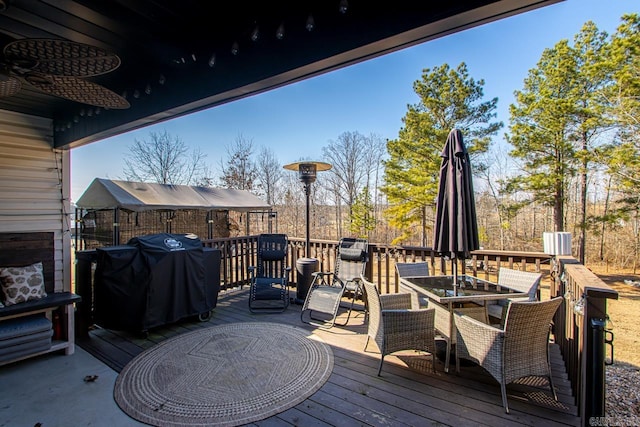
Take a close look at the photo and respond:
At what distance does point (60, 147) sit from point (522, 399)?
6038 mm

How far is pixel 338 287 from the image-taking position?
465 centimetres

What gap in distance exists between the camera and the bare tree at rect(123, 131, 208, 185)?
16.5 meters

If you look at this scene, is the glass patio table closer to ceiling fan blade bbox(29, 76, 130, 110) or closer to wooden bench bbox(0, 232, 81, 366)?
ceiling fan blade bbox(29, 76, 130, 110)

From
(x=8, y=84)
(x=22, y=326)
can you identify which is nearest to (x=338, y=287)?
(x=22, y=326)

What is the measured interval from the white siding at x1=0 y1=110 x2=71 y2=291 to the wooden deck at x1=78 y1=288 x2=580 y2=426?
1.65m

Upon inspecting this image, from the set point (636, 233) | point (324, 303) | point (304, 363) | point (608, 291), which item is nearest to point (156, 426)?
point (304, 363)

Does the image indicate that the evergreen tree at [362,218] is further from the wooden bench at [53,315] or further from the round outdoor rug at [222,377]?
the wooden bench at [53,315]

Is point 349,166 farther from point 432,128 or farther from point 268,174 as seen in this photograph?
point 432,128

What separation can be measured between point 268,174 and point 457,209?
16.0 meters

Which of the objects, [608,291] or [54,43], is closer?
[54,43]

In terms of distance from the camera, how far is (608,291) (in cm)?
Result: 191

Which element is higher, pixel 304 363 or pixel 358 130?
pixel 358 130

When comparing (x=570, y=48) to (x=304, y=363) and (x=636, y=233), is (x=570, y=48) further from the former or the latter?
(x=304, y=363)

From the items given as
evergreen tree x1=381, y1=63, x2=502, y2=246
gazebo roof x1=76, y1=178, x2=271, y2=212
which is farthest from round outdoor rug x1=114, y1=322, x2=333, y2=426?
evergreen tree x1=381, y1=63, x2=502, y2=246
